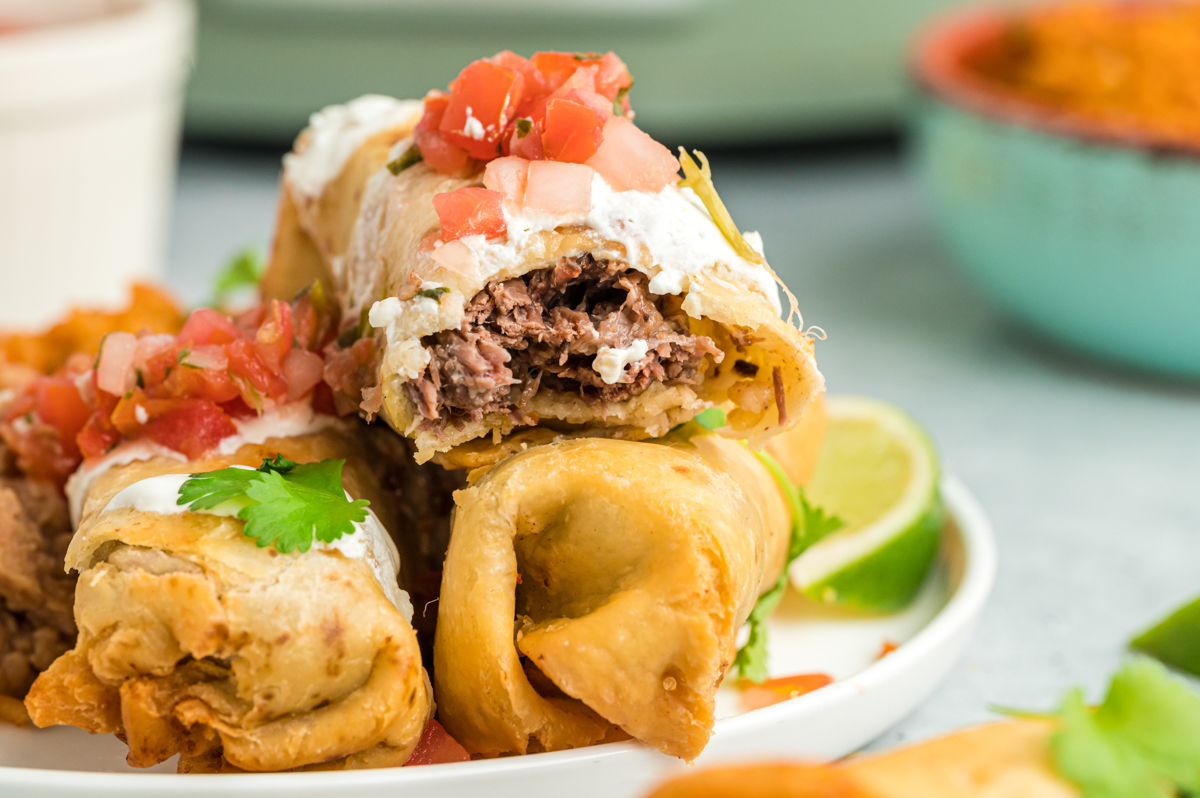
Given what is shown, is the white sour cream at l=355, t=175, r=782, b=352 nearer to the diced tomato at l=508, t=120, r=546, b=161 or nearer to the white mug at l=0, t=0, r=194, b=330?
the diced tomato at l=508, t=120, r=546, b=161

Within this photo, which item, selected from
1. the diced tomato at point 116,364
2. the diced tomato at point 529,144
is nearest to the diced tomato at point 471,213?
the diced tomato at point 529,144

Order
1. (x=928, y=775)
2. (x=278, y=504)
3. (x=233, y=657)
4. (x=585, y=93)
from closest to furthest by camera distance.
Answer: (x=928, y=775)
(x=233, y=657)
(x=278, y=504)
(x=585, y=93)

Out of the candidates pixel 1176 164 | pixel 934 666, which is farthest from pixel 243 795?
pixel 1176 164

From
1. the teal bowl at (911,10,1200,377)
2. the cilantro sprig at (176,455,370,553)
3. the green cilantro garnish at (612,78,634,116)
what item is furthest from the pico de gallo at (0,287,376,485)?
the teal bowl at (911,10,1200,377)

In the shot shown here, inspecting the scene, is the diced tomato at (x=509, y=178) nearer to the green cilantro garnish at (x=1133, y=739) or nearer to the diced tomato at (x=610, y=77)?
the diced tomato at (x=610, y=77)

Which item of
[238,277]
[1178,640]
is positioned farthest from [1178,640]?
[238,277]

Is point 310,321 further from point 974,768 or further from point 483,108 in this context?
point 974,768

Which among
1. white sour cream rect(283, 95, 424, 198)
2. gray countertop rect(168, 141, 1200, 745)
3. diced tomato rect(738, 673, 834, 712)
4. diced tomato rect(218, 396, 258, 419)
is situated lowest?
gray countertop rect(168, 141, 1200, 745)
